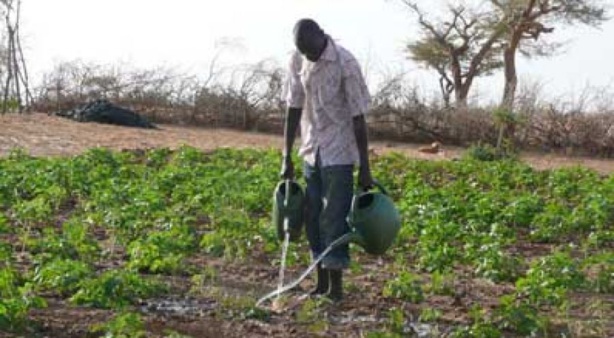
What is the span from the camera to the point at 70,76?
1125 inches

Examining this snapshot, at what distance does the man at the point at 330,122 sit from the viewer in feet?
20.7

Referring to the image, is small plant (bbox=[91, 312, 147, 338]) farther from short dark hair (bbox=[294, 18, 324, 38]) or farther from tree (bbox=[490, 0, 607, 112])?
tree (bbox=[490, 0, 607, 112])

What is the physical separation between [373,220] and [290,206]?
0.56m

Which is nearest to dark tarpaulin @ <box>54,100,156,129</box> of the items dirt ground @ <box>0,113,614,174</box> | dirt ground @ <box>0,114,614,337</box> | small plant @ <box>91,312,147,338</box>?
dirt ground @ <box>0,113,614,174</box>

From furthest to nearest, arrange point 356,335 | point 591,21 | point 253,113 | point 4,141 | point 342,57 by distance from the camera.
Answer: point 591,21
point 253,113
point 4,141
point 342,57
point 356,335

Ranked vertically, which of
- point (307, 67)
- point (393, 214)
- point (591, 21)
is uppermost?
point (591, 21)

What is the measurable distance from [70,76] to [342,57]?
2306 cm

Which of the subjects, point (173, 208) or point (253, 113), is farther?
point (253, 113)

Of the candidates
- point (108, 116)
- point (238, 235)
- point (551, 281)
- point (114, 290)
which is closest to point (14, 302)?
point (114, 290)

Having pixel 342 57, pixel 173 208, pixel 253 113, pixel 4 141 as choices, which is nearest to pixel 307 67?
pixel 342 57

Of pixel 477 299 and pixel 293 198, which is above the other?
pixel 293 198

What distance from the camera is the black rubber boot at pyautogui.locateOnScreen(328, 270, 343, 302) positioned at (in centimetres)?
655

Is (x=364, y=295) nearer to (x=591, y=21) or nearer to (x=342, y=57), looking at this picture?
(x=342, y=57)

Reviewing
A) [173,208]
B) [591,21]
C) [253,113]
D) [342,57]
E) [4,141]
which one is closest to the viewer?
[342,57]
